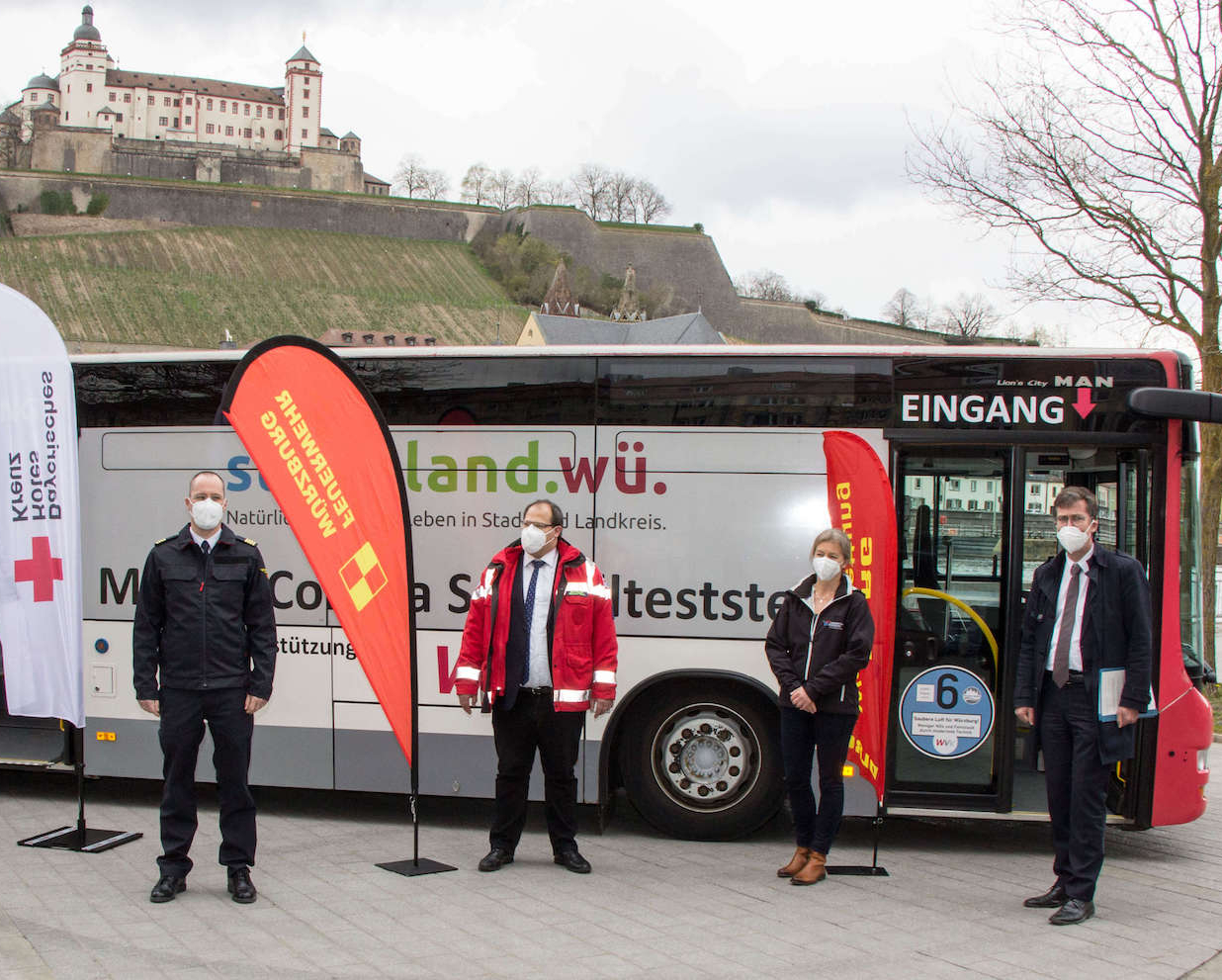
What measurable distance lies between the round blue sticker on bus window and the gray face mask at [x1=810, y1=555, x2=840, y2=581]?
117 cm

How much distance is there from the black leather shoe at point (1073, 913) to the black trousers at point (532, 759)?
2.17 m

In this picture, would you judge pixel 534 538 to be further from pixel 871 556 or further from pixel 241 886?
pixel 241 886

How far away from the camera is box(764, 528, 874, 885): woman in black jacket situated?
5.67m

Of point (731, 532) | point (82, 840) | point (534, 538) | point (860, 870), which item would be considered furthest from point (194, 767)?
point (860, 870)

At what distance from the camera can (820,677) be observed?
5.65 meters

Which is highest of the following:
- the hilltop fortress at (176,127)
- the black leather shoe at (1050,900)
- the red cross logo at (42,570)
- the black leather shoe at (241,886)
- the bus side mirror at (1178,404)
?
the hilltop fortress at (176,127)

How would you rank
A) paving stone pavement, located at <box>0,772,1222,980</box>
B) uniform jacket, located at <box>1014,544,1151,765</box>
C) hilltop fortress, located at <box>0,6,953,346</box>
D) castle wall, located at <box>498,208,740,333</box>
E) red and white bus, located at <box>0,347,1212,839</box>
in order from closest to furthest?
paving stone pavement, located at <box>0,772,1222,980</box>, uniform jacket, located at <box>1014,544,1151,765</box>, red and white bus, located at <box>0,347,1212,839</box>, hilltop fortress, located at <box>0,6,953,346</box>, castle wall, located at <box>498,208,740,333</box>

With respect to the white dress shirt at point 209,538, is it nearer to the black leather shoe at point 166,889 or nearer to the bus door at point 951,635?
the black leather shoe at point 166,889

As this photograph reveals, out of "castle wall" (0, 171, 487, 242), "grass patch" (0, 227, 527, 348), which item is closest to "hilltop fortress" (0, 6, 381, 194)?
"castle wall" (0, 171, 487, 242)

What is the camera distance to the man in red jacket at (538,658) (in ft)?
19.0

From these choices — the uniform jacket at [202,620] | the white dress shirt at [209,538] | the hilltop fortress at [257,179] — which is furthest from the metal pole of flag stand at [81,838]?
the hilltop fortress at [257,179]

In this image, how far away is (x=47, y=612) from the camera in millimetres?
6164

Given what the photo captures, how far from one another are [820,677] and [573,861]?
58.5 inches

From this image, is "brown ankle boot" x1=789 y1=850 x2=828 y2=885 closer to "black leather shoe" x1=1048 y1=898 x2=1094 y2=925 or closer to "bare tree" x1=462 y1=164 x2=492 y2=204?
"black leather shoe" x1=1048 y1=898 x2=1094 y2=925
